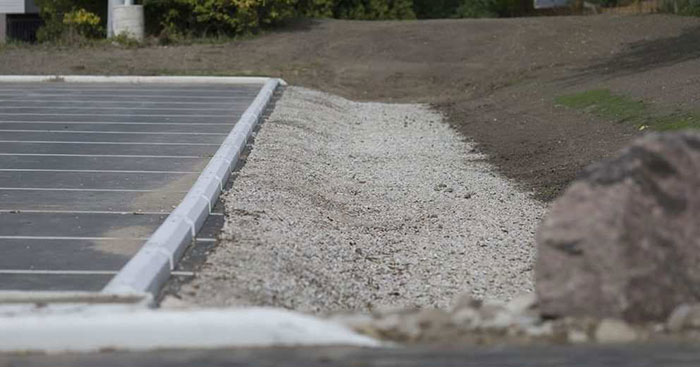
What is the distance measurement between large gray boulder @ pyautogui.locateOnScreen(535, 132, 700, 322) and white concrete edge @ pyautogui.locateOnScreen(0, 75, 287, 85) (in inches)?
945

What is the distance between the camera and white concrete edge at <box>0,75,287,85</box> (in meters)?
30.6

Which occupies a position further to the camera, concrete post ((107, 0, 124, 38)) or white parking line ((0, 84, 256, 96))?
concrete post ((107, 0, 124, 38))

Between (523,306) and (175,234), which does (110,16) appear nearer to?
(175,234)

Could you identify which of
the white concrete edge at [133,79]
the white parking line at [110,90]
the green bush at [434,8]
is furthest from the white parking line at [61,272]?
the green bush at [434,8]

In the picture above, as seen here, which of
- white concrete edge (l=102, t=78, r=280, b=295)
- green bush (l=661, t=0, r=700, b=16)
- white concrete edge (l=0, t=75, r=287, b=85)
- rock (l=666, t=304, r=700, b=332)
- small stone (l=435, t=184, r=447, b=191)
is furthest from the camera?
green bush (l=661, t=0, r=700, b=16)

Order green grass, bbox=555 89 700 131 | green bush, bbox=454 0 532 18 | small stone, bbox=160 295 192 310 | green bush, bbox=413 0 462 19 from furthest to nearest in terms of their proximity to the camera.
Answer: green bush, bbox=413 0 462 19 < green bush, bbox=454 0 532 18 < green grass, bbox=555 89 700 131 < small stone, bbox=160 295 192 310

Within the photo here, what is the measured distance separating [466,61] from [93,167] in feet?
64.5

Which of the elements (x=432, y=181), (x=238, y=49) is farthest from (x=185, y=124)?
(x=238, y=49)

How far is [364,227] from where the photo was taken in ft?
49.1

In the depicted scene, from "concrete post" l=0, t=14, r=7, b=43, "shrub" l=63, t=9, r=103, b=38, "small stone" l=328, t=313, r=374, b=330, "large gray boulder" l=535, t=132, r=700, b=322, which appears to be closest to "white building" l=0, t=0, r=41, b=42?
"concrete post" l=0, t=14, r=7, b=43

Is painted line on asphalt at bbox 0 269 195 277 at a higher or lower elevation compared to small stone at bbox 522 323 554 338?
lower

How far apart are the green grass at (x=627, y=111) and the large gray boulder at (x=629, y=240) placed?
1150 centimetres

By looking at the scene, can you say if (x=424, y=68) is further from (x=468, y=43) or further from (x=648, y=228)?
(x=648, y=228)

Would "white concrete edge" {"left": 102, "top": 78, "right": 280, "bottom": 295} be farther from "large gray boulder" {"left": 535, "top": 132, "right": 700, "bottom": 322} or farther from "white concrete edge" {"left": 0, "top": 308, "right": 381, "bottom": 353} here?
"large gray boulder" {"left": 535, "top": 132, "right": 700, "bottom": 322}
